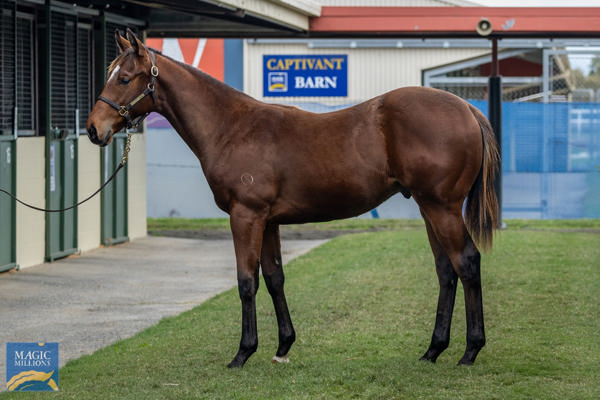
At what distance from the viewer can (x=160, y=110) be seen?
641 cm

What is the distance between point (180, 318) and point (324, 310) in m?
1.37

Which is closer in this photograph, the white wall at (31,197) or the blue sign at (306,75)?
the white wall at (31,197)

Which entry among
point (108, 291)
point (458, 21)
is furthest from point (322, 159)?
point (458, 21)

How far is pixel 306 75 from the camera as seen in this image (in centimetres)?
1964

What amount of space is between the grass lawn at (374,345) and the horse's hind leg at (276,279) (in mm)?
159

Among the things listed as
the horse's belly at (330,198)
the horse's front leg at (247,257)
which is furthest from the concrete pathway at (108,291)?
the horse's belly at (330,198)

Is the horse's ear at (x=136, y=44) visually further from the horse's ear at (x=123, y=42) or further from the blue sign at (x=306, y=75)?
the blue sign at (x=306, y=75)

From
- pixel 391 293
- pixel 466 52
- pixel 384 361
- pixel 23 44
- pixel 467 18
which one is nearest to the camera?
pixel 384 361

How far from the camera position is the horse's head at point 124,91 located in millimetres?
6078

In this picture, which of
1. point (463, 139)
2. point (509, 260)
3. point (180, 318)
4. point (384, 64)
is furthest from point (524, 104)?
point (463, 139)

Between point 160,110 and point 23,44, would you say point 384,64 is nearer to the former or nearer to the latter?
point 23,44

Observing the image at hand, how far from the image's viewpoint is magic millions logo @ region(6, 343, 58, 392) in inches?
226

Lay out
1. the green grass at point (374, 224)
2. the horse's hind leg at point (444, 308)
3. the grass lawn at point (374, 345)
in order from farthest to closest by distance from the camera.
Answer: the green grass at point (374, 224) < the horse's hind leg at point (444, 308) < the grass lawn at point (374, 345)

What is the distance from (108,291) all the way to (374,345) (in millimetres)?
4414
